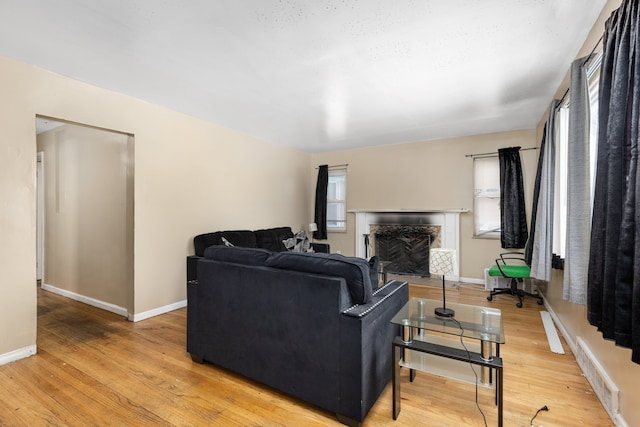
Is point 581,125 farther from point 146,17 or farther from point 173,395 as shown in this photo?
point 173,395

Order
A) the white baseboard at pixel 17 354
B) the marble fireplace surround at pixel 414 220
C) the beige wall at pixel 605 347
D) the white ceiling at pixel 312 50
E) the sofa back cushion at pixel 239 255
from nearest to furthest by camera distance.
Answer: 1. the beige wall at pixel 605 347
2. the white ceiling at pixel 312 50
3. the sofa back cushion at pixel 239 255
4. the white baseboard at pixel 17 354
5. the marble fireplace surround at pixel 414 220

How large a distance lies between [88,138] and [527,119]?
19.2ft

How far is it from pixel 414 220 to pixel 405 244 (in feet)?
1.57

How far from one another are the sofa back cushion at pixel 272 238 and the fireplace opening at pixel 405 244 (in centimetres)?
170

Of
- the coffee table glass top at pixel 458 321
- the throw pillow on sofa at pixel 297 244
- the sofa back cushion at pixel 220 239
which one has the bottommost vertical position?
the coffee table glass top at pixel 458 321

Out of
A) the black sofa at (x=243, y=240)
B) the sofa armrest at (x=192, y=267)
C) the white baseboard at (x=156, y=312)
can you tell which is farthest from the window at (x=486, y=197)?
the white baseboard at (x=156, y=312)

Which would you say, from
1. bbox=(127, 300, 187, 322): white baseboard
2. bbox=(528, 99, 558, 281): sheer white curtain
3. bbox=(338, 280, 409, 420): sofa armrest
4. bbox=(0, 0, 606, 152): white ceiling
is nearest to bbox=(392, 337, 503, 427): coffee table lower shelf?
bbox=(338, 280, 409, 420): sofa armrest

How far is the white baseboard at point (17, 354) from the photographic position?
231 cm

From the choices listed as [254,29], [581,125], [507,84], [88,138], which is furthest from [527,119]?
[88,138]

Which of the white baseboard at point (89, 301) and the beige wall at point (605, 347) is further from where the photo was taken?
the white baseboard at point (89, 301)

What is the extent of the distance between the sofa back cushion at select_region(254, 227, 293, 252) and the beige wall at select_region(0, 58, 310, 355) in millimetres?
275

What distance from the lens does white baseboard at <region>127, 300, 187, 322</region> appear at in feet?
10.7

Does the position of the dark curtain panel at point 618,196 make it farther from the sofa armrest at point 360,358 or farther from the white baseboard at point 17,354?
the white baseboard at point 17,354

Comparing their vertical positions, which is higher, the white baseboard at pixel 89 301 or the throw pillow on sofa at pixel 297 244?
the throw pillow on sofa at pixel 297 244
